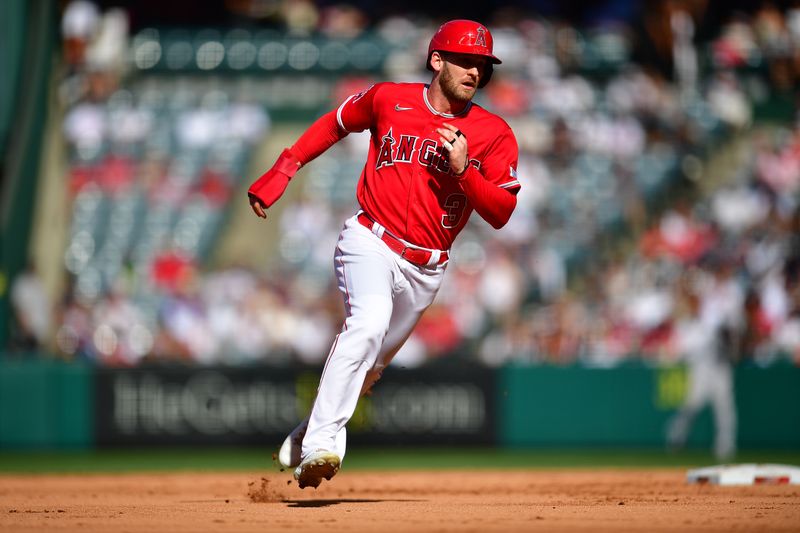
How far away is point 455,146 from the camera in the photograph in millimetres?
6340

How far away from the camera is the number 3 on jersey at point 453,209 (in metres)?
6.89

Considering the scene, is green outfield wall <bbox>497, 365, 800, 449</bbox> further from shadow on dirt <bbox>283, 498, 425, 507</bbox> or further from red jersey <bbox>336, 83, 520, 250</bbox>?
red jersey <bbox>336, 83, 520, 250</bbox>

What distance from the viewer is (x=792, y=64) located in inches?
712

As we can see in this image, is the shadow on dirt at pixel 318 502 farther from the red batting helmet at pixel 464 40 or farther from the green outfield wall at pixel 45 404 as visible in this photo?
the green outfield wall at pixel 45 404

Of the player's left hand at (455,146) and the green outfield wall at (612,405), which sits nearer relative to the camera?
the player's left hand at (455,146)

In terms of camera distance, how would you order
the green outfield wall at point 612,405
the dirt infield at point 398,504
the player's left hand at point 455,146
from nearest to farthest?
the dirt infield at point 398,504 → the player's left hand at point 455,146 → the green outfield wall at point 612,405

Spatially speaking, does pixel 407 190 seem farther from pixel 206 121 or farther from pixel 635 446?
pixel 206 121

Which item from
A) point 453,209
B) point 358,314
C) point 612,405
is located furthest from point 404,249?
point 612,405

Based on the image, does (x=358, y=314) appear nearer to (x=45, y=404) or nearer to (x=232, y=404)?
(x=232, y=404)

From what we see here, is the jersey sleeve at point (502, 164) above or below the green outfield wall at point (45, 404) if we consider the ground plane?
above

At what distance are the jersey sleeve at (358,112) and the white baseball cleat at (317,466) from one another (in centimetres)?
180

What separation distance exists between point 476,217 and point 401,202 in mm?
8951

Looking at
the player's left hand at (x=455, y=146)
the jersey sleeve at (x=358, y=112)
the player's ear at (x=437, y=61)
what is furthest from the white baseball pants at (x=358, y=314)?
the player's ear at (x=437, y=61)

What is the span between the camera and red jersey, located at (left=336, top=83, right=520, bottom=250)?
6.79m
